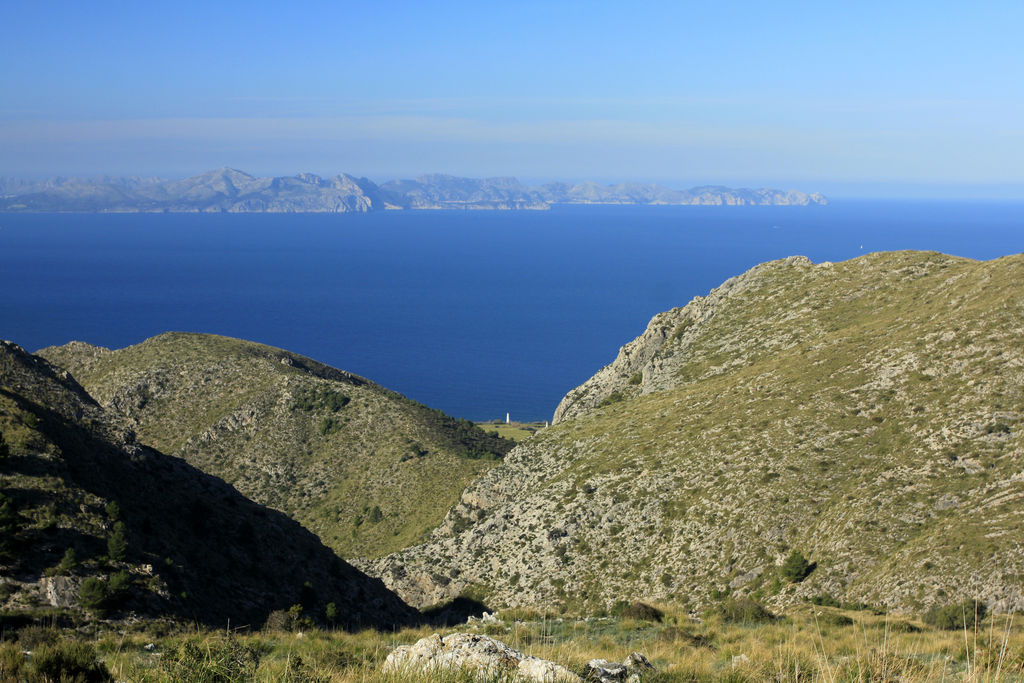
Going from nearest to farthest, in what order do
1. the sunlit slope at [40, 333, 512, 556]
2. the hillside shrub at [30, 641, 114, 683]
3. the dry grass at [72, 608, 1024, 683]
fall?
1. the hillside shrub at [30, 641, 114, 683]
2. the dry grass at [72, 608, 1024, 683]
3. the sunlit slope at [40, 333, 512, 556]

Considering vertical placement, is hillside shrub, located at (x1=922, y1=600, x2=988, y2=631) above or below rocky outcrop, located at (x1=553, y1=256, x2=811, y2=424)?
below

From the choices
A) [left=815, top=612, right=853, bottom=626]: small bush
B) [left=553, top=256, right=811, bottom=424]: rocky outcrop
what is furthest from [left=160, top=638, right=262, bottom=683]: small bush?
[left=553, top=256, right=811, bottom=424]: rocky outcrop

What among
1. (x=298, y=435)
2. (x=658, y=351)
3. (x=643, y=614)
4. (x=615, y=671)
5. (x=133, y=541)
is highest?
(x=615, y=671)

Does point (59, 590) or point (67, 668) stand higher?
point (67, 668)

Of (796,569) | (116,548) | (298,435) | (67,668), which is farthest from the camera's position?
(298,435)

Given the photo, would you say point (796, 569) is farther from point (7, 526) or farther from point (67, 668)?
point (7, 526)

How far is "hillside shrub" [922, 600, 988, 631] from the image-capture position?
850 inches

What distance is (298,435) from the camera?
66375 millimetres

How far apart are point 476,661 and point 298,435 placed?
60404 millimetres

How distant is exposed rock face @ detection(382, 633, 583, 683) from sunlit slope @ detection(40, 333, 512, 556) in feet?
135

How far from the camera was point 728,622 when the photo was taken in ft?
71.1

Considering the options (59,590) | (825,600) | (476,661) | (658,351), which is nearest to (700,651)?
(476,661)

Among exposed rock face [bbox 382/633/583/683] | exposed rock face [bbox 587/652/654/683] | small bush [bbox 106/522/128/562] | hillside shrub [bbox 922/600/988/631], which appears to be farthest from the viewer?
small bush [bbox 106/522/128/562]

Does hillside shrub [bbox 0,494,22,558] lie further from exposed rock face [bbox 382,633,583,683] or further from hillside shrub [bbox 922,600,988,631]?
hillside shrub [bbox 922,600,988,631]
